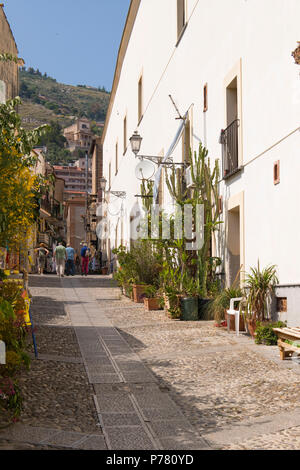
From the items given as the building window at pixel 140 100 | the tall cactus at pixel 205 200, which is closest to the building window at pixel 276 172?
the tall cactus at pixel 205 200

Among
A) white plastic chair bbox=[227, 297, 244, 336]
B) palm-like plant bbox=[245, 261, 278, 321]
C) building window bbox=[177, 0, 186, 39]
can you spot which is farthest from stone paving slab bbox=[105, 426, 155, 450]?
building window bbox=[177, 0, 186, 39]

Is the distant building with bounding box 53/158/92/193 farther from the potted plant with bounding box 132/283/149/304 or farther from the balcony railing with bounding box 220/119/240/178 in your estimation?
the balcony railing with bounding box 220/119/240/178

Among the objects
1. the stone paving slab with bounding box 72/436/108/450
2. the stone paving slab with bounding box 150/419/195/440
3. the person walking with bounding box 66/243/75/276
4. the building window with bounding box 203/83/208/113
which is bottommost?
the stone paving slab with bounding box 150/419/195/440

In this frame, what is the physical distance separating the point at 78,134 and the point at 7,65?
149 metres

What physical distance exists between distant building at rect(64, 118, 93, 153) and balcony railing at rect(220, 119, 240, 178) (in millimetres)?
155610

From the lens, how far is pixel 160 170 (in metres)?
16.6

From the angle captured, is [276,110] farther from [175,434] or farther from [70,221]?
[70,221]

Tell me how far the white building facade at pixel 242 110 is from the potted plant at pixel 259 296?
0.22 m

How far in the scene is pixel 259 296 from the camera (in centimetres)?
834

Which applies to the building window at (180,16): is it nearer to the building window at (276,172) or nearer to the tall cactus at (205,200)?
the tall cactus at (205,200)

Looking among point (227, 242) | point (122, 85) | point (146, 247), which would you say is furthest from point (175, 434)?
point (122, 85)

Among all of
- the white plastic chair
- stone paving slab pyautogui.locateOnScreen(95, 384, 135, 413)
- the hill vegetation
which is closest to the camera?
stone paving slab pyautogui.locateOnScreen(95, 384, 135, 413)

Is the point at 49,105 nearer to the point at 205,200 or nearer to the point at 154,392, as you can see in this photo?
the point at 205,200

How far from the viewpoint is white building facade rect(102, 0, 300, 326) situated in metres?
7.92
